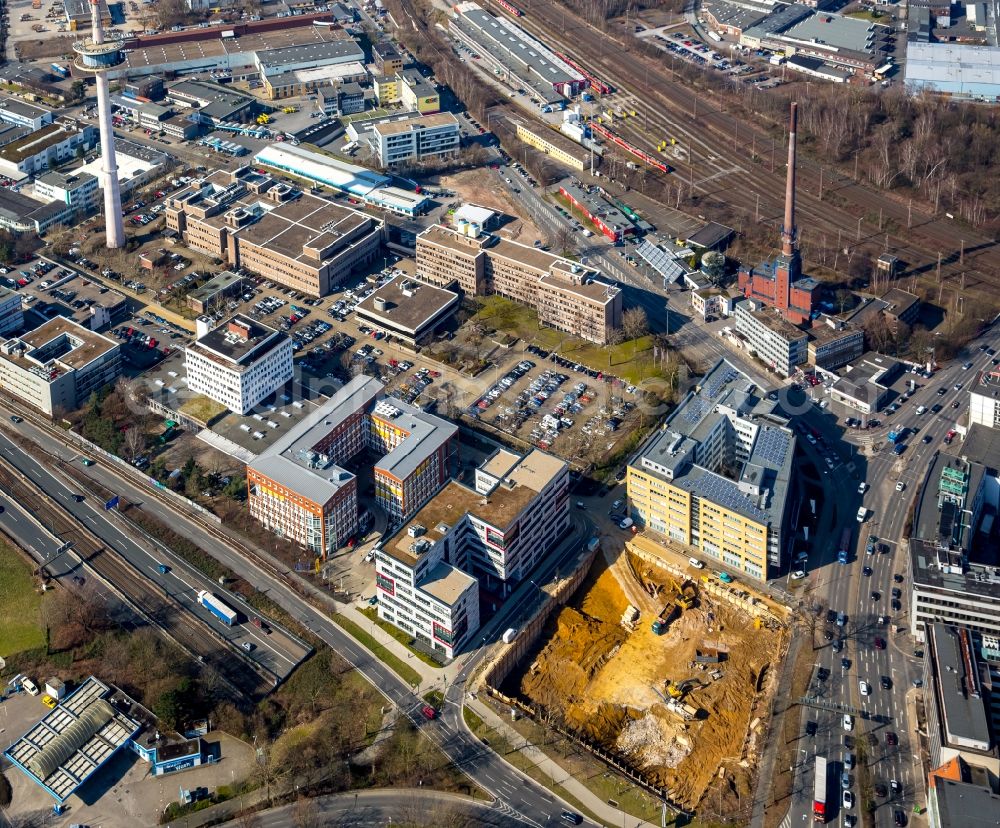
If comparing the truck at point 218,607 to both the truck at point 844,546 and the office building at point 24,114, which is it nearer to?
the truck at point 844,546

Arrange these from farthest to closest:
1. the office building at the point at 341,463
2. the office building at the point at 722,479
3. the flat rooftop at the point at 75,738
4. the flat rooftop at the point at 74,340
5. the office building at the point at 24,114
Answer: the office building at the point at 24,114 < the flat rooftop at the point at 74,340 < the office building at the point at 341,463 < the office building at the point at 722,479 < the flat rooftop at the point at 75,738

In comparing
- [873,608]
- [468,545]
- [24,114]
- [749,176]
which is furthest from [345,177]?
[873,608]

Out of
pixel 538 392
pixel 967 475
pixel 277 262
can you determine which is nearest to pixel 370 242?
pixel 277 262

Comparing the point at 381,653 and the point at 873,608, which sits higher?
the point at 873,608

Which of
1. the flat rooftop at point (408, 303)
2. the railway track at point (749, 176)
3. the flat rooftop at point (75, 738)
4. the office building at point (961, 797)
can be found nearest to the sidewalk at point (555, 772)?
the office building at point (961, 797)

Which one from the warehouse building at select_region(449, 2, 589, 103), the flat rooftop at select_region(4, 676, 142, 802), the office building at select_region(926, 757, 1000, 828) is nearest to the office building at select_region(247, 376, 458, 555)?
the flat rooftop at select_region(4, 676, 142, 802)

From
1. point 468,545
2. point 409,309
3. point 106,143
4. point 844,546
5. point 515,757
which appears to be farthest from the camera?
point 106,143

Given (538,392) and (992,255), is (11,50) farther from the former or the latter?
(992,255)

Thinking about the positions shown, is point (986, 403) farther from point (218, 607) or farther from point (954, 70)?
point (954, 70)
